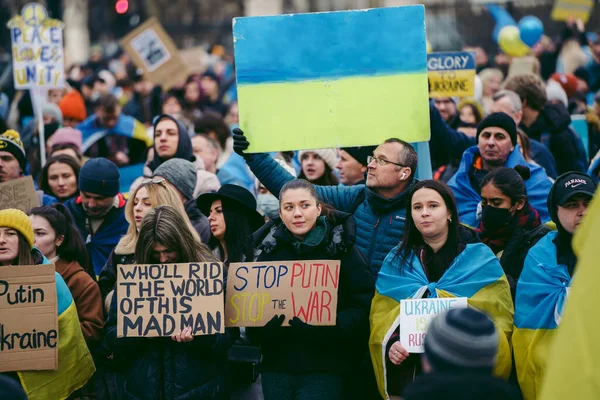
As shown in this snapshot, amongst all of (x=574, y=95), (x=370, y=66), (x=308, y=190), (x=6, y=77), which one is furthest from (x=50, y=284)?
(x=6, y=77)

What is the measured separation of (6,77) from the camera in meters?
16.6

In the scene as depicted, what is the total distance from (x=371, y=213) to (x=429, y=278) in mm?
782

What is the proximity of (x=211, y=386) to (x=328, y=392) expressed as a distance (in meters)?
0.65

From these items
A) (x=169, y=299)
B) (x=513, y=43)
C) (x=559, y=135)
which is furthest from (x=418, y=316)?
(x=513, y=43)

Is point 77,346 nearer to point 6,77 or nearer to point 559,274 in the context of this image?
point 559,274

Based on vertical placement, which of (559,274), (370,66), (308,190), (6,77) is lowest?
(559,274)

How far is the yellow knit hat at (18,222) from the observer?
5828 millimetres

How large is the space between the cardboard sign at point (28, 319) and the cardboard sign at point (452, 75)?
5.50m

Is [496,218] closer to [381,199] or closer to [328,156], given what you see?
[381,199]

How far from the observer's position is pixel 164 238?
18.8 ft

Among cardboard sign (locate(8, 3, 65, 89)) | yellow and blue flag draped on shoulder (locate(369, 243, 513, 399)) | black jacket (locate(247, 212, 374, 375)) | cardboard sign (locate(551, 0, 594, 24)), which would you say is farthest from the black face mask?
cardboard sign (locate(551, 0, 594, 24))

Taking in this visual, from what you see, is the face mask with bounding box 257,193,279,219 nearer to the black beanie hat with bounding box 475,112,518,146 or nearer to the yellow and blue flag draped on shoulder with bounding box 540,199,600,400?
the black beanie hat with bounding box 475,112,518,146

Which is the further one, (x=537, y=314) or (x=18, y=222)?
(x=18, y=222)

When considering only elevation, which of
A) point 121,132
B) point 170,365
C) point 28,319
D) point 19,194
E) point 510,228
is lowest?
point 170,365
